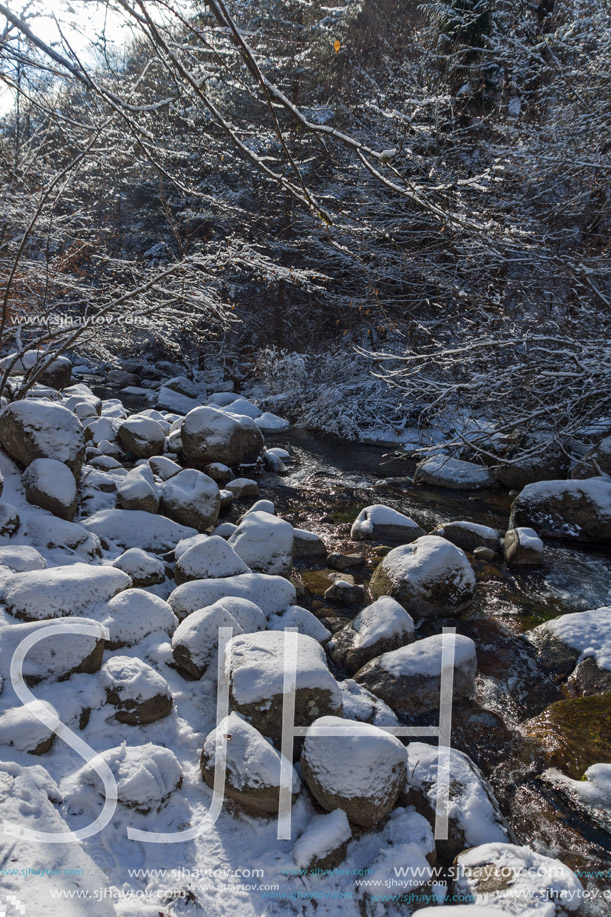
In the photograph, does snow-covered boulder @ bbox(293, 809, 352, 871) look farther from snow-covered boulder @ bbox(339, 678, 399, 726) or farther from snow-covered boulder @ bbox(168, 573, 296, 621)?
snow-covered boulder @ bbox(168, 573, 296, 621)

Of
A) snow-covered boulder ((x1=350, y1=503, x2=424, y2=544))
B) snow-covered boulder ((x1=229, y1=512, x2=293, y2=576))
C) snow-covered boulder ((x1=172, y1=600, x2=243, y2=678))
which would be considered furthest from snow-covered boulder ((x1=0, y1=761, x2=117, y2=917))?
snow-covered boulder ((x1=350, y1=503, x2=424, y2=544))

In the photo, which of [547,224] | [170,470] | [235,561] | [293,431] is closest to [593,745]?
[235,561]

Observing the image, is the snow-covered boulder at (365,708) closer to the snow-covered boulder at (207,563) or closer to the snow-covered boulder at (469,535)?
the snow-covered boulder at (207,563)

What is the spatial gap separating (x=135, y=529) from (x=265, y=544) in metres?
1.24

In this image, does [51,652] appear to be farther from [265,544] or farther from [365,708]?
[265,544]

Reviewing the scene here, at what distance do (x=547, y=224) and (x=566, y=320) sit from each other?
262 centimetres

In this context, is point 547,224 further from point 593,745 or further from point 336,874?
point 336,874

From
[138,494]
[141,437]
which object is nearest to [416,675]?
[138,494]

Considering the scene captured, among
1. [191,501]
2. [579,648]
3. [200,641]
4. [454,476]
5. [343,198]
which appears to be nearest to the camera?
[200,641]

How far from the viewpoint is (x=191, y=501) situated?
18.0 feet

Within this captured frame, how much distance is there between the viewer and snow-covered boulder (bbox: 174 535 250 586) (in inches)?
161

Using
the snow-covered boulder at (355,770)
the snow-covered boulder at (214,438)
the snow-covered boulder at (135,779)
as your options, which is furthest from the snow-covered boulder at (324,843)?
the snow-covered boulder at (214,438)

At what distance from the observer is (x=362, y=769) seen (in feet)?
7.75

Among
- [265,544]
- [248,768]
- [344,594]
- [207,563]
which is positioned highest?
[207,563]
